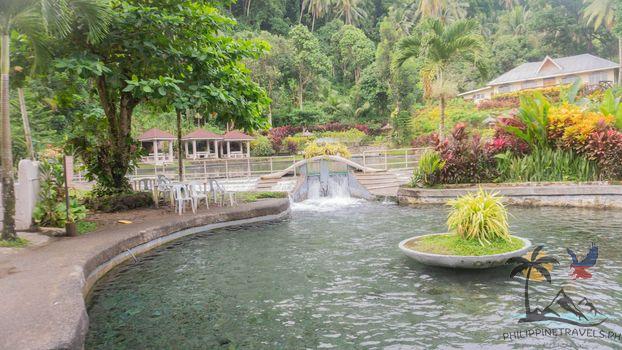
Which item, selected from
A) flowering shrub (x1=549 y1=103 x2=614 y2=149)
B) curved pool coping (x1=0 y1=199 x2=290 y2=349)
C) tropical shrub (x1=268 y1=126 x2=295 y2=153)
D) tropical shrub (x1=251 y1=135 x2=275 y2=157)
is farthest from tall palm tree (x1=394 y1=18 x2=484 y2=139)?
tropical shrub (x1=268 y1=126 x2=295 y2=153)

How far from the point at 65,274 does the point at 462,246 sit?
18.2 feet

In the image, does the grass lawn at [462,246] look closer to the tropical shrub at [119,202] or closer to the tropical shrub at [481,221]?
the tropical shrub at [481,221]

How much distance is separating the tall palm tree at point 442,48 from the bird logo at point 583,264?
1071cm

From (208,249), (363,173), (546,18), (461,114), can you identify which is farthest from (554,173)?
(546,18)

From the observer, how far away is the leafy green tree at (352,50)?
54.7 m

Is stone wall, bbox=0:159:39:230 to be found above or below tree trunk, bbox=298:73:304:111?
below

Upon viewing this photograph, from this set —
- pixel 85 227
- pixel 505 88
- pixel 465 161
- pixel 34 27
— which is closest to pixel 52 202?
pixel 85 227

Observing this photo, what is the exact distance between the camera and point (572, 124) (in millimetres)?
13594

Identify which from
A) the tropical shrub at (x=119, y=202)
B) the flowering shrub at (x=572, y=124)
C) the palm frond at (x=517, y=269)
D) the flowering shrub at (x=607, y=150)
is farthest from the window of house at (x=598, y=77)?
the tropical shrub at (x=119, y=202)

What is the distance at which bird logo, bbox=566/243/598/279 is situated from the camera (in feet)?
21.0

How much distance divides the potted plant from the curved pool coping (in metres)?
4.64

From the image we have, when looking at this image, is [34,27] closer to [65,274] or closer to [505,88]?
[65,274]

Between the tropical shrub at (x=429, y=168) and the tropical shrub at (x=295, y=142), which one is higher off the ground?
the tropical shrub at (x=295, y=142)

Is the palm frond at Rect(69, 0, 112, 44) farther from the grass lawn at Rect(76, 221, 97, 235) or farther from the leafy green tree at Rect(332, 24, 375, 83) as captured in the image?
the leafy green tree at Rect(332, 24, 375, 83)
